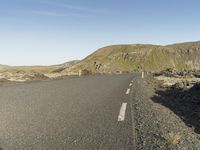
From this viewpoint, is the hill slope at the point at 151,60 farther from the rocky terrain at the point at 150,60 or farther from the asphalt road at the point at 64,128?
the asphalt road at the point at 64,128

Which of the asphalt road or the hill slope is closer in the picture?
the asphalt road

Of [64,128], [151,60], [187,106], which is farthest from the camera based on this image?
[151,60]

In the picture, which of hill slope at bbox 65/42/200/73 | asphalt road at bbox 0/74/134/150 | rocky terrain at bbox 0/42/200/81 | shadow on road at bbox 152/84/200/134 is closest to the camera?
asphalt road at bbox 0/74/134/150

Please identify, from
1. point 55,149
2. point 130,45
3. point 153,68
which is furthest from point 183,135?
point 130,45

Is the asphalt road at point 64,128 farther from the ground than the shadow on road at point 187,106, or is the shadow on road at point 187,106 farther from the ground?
the asphalt road at point 64,128

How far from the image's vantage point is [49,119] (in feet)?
24.1

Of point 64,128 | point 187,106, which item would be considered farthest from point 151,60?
point 64,128

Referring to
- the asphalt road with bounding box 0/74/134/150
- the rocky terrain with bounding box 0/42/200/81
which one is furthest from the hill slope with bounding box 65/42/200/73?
the asphalt road with bounding box 0/74/134/150

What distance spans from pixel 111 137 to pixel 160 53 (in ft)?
529

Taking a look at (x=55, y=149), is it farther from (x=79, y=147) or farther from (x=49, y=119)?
(x=49, y=119)

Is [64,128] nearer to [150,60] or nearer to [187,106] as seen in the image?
[187,106]

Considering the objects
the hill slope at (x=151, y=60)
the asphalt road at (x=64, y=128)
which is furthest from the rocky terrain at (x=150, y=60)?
the asphalt road at (x=64, y=128)

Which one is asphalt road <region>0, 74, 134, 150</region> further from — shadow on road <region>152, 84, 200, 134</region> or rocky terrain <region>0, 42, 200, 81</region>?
rocky terrain <region>0, 42, 200, 81</region>

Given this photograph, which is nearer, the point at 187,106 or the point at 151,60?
the point at 187,106
